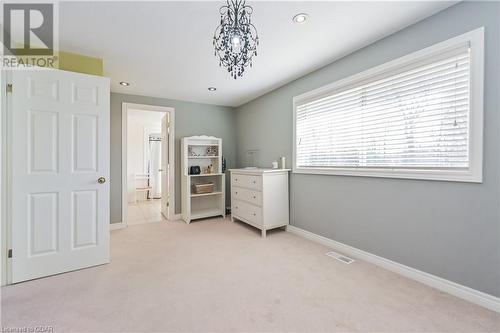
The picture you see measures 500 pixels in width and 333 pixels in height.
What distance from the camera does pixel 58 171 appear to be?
2.18 metres

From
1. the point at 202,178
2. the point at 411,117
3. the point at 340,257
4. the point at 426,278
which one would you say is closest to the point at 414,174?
the point at 411,117

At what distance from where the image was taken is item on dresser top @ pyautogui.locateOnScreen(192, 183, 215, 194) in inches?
168

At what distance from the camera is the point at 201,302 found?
1722 millimetres

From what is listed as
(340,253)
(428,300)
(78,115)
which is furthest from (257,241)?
(78,115)

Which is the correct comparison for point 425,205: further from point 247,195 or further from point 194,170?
point 194,170

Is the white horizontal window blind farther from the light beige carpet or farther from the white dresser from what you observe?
the light beige carpet

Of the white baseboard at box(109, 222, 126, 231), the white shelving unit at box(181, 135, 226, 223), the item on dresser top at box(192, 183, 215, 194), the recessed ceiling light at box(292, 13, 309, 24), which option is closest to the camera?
the recessed ceiling light at box(292, 13, 309, 24)

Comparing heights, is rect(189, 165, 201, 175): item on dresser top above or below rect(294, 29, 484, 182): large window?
below

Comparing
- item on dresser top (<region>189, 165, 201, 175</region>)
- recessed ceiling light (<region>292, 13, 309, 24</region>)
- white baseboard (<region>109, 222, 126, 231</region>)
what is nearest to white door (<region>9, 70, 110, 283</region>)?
white baseboard (<region>109, 222, 126, 231</region>)

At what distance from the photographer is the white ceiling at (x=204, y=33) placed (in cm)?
179

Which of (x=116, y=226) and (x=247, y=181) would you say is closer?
(x=247, y=181)

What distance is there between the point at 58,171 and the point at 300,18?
2.76 m

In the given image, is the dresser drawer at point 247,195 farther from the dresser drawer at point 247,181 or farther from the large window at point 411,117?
the large window at point 411,117

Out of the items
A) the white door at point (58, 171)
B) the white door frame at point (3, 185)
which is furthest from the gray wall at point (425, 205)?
the white door frame at point (3, 185)
